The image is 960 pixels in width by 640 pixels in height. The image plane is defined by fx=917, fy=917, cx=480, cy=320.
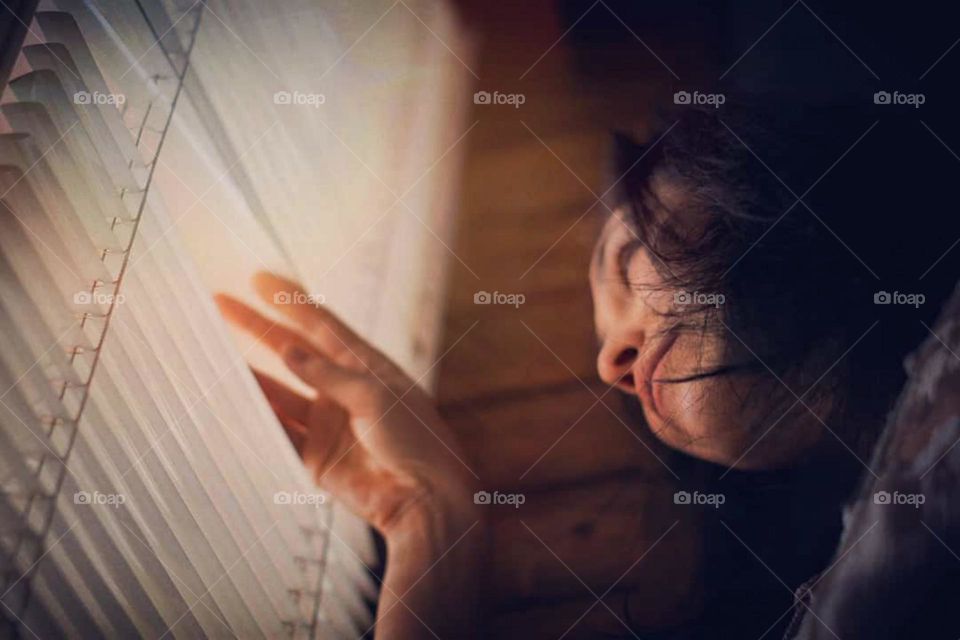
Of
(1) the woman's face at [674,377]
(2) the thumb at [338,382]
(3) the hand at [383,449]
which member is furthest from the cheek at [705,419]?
(2) the thumb at [338,382]

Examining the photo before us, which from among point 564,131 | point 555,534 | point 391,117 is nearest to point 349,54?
point 391,117

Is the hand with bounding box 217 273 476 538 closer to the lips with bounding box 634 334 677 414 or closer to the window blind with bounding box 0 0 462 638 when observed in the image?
the window blind with bounding box 0 0 462 638

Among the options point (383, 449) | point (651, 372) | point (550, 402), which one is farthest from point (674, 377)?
point (383, 449)

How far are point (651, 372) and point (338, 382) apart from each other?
1.87ft

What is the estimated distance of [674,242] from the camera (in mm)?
1676

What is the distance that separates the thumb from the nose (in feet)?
1.34

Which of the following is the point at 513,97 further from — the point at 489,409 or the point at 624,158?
the point at 489,409

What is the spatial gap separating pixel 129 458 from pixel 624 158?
104 centimetres

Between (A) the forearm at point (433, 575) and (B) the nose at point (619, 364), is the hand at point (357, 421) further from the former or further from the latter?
(B) the nose at point (619, 364)

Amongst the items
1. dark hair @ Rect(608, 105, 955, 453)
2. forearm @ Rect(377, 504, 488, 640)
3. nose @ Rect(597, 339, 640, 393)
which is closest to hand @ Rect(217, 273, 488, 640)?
forearm @ Rect(377, 504, 488, 640)

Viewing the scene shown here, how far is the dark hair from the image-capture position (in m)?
1.68

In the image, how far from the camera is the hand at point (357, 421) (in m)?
1.65

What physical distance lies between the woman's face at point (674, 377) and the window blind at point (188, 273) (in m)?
0.34

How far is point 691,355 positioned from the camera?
167cm
